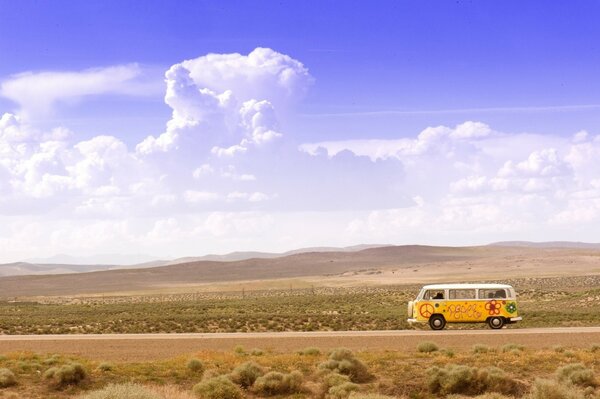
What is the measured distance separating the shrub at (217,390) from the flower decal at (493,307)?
2082 centimetres

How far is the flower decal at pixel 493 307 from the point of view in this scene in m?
41.2

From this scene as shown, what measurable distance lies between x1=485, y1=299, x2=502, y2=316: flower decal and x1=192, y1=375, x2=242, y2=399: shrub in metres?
20.8

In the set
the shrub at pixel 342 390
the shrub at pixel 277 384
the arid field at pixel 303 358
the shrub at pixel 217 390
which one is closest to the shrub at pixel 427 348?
the arid field at pixel 303 358

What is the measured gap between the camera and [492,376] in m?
24.9

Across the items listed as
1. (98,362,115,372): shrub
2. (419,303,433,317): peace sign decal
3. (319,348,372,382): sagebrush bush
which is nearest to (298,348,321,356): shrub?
(319,348,372,382): sagebrush bush

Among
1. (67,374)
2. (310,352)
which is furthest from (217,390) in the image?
(310,352)

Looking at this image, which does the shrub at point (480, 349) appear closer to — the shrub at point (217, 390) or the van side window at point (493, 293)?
the van side window at point (493, 293)

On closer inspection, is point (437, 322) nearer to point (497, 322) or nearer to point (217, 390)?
point (497, 322)

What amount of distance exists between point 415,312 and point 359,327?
720 centimetres

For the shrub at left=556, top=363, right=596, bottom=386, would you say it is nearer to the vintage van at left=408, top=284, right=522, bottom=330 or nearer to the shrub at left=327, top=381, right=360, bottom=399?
the shrub at left=327, top=381, right=360, bottom=399

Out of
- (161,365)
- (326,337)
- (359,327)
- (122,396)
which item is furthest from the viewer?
(359,327)

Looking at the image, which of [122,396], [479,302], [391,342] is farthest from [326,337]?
[122,396]

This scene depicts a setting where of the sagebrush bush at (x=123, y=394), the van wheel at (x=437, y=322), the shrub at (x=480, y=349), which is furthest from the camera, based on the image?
the van wheel at (x=437, y=322)

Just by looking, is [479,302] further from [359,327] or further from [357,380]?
[357,380]
